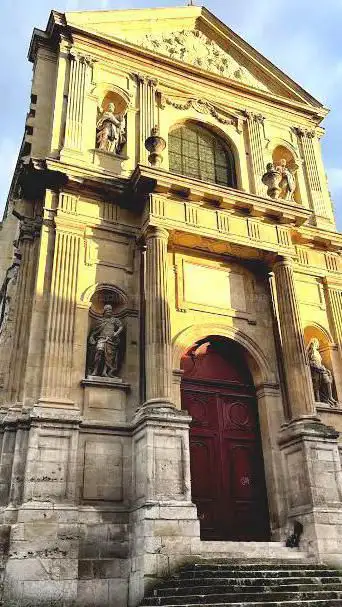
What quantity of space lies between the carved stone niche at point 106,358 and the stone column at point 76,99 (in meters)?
3.58

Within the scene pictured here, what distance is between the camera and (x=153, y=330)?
1068cm

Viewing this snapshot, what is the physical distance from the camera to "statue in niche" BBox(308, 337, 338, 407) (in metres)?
12.5

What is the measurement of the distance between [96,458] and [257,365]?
417 centimetres

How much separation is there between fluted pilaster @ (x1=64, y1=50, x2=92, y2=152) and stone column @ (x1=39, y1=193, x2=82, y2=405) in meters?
1.70

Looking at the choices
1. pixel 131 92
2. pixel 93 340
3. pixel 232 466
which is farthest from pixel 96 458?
pixel 131 92

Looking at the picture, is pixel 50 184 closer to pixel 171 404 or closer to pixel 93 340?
pixel 93 340

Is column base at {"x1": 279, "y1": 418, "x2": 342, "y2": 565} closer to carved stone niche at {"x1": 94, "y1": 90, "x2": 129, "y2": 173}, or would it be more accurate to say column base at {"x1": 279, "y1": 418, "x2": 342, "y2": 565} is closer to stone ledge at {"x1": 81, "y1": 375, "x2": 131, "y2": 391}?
stone ledge at {"x1": 81, "y1": 375, "x2": 131, "y2": 391}

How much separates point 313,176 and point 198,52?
4.94m

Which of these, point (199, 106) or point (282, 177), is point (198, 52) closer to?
point (199, 106)

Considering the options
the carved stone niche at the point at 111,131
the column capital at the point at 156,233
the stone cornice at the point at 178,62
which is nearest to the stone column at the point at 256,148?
the stone cornice at the point at 178,62

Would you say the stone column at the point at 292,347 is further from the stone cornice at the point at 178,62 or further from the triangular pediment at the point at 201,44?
the triangular pediment at the point at 201,44

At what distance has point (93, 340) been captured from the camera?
1099cm

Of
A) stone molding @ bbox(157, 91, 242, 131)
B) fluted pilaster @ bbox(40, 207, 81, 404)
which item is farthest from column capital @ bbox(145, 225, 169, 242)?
stone molding @ bbox(157, 91, 242, 131)

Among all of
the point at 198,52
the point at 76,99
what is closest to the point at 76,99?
the point at 76,99
